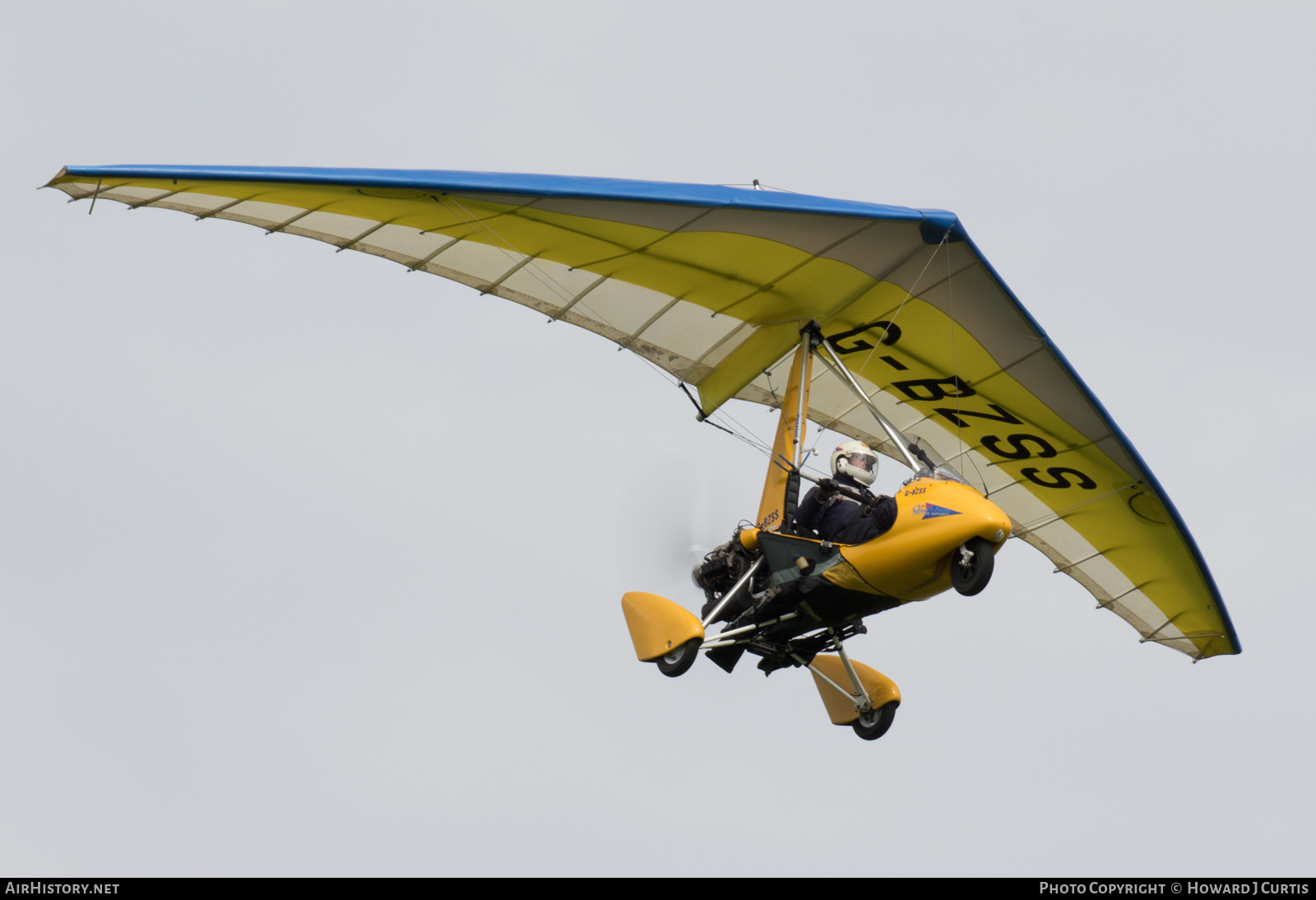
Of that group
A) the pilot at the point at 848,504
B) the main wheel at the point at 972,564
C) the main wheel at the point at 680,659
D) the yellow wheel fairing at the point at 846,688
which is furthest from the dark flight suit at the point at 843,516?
the yellow wheel fairing at the point at 846,688

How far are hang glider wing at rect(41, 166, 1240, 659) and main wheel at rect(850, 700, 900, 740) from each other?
3435mm

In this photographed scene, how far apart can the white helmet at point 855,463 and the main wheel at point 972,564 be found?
1557mm

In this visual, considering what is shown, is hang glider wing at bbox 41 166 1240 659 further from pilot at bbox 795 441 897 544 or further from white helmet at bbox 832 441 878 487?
pilot at bbox 795 441 897 544

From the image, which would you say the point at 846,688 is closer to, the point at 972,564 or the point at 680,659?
the point at 680,659

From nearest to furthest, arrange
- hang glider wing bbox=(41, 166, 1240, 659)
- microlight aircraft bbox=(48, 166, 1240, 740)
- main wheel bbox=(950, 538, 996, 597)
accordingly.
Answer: main wheel bbox=(950, 538, 996, 597), microlight aircraft bbox=(48, 166, 1240, 740), hang glider wing bbox=(41, 166, 1240, 659)

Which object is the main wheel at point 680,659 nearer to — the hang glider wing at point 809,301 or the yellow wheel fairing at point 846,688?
the yellow wheel fairing at point 846,688

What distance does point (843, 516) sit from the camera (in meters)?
14.3

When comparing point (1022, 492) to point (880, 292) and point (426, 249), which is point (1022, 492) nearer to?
point (880, 292)

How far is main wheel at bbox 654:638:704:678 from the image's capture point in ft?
48.0

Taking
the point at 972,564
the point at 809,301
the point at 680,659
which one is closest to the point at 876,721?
the point at 680,659

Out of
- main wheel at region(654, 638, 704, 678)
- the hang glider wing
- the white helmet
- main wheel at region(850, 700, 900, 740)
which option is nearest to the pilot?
the white helmet

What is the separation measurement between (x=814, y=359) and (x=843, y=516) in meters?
3.94

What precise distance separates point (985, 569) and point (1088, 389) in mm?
3819

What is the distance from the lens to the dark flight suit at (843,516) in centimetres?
1367
